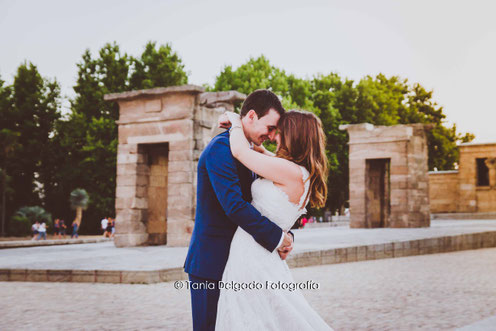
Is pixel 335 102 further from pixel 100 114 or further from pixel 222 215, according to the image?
pixel 222 215

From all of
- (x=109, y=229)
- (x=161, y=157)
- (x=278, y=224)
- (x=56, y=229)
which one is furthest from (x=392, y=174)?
(x=278, y=224)

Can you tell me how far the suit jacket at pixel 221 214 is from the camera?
2926mm

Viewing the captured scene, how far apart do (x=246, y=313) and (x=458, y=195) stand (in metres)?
35.6

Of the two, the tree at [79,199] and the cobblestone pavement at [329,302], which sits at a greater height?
the tree at [79,199]

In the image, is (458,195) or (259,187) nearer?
(259,187)

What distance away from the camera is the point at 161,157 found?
1684 cm

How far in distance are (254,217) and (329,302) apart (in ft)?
16.7

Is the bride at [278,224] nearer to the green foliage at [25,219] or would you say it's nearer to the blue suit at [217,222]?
the blue suit at [217,222]

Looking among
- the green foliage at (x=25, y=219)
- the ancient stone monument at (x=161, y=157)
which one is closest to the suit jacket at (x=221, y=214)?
the ancient stone monument at (x=161, y=157)

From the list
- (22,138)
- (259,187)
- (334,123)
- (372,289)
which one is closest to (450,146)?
(334,123)

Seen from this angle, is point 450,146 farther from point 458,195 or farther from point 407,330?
point 407,330

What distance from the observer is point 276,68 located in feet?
138

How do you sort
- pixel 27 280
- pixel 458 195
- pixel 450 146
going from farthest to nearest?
pixel 450 146, pixel 458 195, pixel 27 280

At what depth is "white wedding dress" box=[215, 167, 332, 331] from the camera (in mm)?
2910
